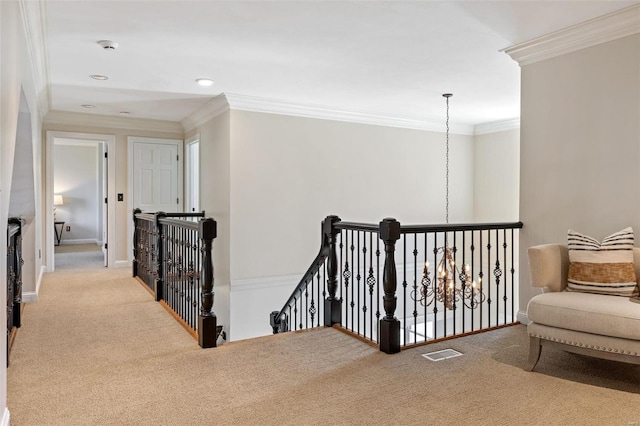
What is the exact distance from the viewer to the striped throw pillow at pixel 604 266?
2.92 metres

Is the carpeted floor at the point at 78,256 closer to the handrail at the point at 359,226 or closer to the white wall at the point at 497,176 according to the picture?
the handrail at the point at 359,226

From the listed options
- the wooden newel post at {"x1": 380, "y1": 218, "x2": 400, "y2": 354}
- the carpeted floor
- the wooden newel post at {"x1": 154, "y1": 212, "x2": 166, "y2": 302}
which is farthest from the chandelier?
the carpeted floor

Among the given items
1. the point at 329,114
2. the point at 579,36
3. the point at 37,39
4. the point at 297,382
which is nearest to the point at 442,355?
the point at 297,382

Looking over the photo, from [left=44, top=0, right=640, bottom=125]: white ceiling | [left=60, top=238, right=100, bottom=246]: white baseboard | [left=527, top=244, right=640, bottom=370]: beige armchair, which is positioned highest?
[left=44, top=0, right=640, bottom=125]: white ceiling

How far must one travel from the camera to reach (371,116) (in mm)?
7117

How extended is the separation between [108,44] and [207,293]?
2.32 meters

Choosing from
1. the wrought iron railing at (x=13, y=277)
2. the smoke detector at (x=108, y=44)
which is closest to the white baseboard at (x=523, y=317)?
the wrought iron railing at (x=13, y=277)

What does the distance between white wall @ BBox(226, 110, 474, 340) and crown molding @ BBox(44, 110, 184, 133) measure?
7.57ft

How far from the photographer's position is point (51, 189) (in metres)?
6.96

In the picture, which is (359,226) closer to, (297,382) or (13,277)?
(297,382)

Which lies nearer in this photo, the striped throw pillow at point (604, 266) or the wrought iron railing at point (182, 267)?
the striped throw pillow at point (604, 266)

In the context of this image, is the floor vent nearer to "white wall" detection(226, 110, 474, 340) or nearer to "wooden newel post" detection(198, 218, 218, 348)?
"wooden newel post" detection(198, 218, 218, 348)

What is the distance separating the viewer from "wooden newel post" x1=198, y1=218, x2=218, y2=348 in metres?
3.35

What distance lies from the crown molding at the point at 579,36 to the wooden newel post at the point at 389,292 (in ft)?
6.67
